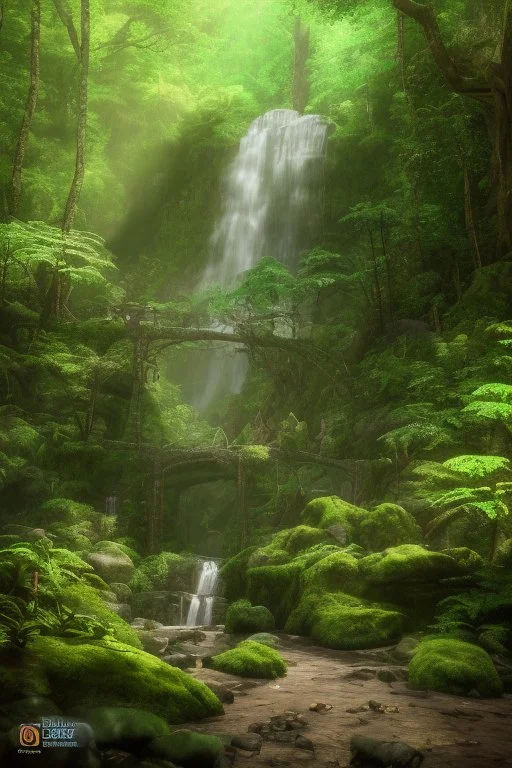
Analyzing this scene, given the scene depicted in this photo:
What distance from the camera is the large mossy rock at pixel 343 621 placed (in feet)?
30.2

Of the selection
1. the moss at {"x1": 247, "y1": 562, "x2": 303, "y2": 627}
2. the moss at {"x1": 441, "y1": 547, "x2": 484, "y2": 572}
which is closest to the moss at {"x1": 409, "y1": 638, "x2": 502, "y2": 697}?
the moss at {"x1": 441, "y1": 547, "x2": 484, "y2": 572}

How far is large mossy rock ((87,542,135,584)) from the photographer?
1421cm

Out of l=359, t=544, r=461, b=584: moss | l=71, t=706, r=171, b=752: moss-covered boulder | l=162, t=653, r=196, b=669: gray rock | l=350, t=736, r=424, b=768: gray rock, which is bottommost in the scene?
l=162, t=653, r=196, b=669: gray rock

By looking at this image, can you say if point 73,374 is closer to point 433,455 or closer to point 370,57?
point 433,455

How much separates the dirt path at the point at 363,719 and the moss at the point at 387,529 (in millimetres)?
4597

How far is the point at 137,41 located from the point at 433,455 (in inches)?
936

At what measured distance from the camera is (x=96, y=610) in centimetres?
735

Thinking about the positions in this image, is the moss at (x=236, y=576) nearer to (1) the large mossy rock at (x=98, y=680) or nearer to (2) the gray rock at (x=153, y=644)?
(2) the gray rock at (x=153, y=644)

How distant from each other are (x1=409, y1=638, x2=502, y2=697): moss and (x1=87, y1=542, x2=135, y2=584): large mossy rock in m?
8.61

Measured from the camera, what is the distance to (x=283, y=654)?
8898 mm

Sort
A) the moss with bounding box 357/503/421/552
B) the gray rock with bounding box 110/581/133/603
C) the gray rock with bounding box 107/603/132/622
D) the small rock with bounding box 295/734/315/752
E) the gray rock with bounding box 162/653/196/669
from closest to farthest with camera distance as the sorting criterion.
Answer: the small rock with bounding box 295/734/315/752 → the gray rock with bounding box 162/653/196/669 → the gray rock with bounding box 107/603/132/622 → the moss with bounding box 357/503/421/552 → the gray rock with bounding box 110/581/133/603

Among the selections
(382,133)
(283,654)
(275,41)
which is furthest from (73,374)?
(275,41)

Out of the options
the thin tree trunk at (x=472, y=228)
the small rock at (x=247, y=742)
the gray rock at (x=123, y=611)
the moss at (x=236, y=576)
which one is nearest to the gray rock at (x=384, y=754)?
the small rock at (x=247, y=742)

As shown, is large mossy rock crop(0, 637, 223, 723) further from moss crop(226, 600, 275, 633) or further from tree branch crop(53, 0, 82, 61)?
Answer: tree branch crop(53, 0, 82, 61)
